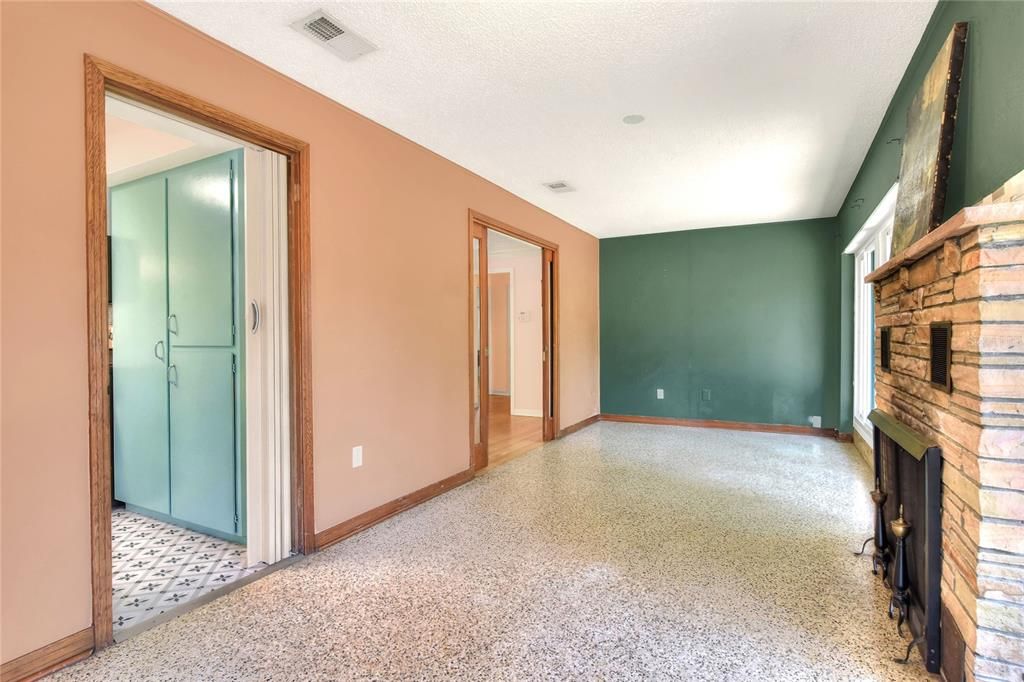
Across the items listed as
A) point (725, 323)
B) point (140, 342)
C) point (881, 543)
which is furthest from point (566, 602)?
point (725, 323)

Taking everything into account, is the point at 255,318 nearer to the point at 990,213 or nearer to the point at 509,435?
the point at 990,213

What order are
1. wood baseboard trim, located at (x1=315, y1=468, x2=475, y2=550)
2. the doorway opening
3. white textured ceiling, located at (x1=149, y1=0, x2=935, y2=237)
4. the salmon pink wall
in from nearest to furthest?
the salmon pink wall, white textured ceiling, located at (x1=149, y1=0, x2=935, y2=237), the doorway opening, wood baseboard trim, located at (x1=315, y1=468, x2=475, y2=550)

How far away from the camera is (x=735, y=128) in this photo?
3.09m

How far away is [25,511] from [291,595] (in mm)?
1007

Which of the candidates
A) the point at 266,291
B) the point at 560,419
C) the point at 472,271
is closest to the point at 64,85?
the point at 266,291

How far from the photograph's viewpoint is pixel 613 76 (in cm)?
247

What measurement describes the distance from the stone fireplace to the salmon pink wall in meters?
2.61

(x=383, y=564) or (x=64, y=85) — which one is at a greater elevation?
(x=64, y=85)

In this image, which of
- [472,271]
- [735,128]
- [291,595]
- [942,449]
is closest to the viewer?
[942,449]

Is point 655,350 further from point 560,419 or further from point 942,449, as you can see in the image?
point 942,449

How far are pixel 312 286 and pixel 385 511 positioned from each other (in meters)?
1.45

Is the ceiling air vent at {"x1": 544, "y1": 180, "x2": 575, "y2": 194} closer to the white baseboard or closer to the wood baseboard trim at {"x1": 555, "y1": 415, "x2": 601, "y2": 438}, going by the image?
the wood baseboard trim at {"x1": 555, "y1": 415, "x2": 601, "y2": 438}

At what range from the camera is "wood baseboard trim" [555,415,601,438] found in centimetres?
562

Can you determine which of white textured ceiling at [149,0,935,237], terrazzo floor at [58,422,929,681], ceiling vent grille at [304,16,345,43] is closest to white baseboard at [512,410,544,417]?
terrazzo floor at [58,422,929,681]
